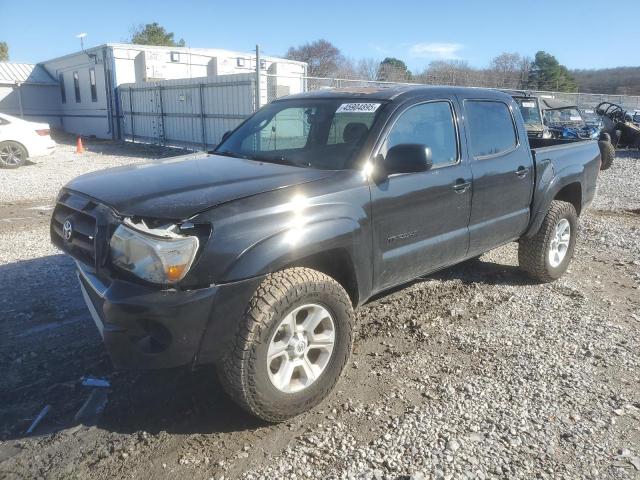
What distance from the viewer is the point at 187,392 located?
10.7 ft

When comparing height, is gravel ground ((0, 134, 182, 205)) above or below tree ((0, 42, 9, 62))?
below

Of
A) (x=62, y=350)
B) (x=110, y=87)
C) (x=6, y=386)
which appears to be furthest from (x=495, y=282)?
(x=110, y=87)

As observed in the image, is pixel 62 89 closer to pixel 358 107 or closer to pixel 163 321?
pixel 358 107

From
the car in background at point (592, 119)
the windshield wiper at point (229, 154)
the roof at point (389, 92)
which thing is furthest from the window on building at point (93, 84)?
the windshield wiper at point (229, 154)

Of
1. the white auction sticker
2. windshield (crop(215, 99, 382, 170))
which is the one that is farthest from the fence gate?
the white auction sticker

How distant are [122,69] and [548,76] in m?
38.6

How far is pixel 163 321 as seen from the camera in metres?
2.50

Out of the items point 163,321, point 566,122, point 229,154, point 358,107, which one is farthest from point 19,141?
point 566,122

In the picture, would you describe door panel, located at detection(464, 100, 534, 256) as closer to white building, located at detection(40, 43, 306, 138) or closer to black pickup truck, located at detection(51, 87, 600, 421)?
black pickup truck, located at detection(51, 87, 600, 421)

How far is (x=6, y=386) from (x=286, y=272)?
1.97 meters

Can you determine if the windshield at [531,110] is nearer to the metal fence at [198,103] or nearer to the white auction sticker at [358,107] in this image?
the metal fence at [198,103]

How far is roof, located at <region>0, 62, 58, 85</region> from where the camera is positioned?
2823cm

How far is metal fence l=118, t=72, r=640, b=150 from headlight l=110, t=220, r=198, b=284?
483 inches

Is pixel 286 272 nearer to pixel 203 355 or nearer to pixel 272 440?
pixel 203 355
